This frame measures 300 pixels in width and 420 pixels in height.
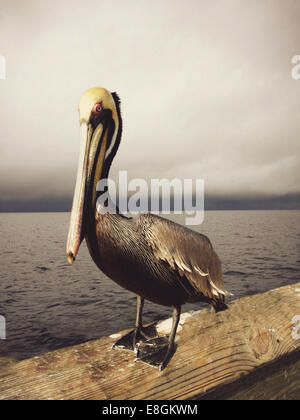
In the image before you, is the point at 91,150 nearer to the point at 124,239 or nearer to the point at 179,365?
the point at 124,239

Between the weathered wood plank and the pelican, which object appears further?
the pelican

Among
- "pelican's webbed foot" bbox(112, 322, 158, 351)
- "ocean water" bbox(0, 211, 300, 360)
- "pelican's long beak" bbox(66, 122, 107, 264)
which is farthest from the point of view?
"ocean water" bbox(0, 211, 300, 360)

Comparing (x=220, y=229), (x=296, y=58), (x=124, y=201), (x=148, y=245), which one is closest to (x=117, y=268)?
(x=148, y=245)

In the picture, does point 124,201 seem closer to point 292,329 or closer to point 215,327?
point 215,327

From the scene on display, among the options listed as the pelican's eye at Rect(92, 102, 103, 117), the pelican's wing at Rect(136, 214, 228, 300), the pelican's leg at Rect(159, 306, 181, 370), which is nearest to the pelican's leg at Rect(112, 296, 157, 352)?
the pelican's leg at Rect(159, 306, 181, 370)

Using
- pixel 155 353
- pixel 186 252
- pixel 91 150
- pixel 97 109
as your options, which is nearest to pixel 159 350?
pixel 155 353

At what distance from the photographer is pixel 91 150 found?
1.75 meters

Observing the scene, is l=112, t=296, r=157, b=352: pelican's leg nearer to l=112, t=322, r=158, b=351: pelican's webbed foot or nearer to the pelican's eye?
l=112, t=322, r=158, b=351: pelican's webbed foot

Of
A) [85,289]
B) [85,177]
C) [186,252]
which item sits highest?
[85,177]

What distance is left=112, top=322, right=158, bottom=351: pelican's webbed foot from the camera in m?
2.00

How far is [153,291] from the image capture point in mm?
1844

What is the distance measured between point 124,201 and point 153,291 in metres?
0.70

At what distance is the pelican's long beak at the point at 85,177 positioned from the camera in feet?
5.36

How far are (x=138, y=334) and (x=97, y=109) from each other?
157 centimetres
